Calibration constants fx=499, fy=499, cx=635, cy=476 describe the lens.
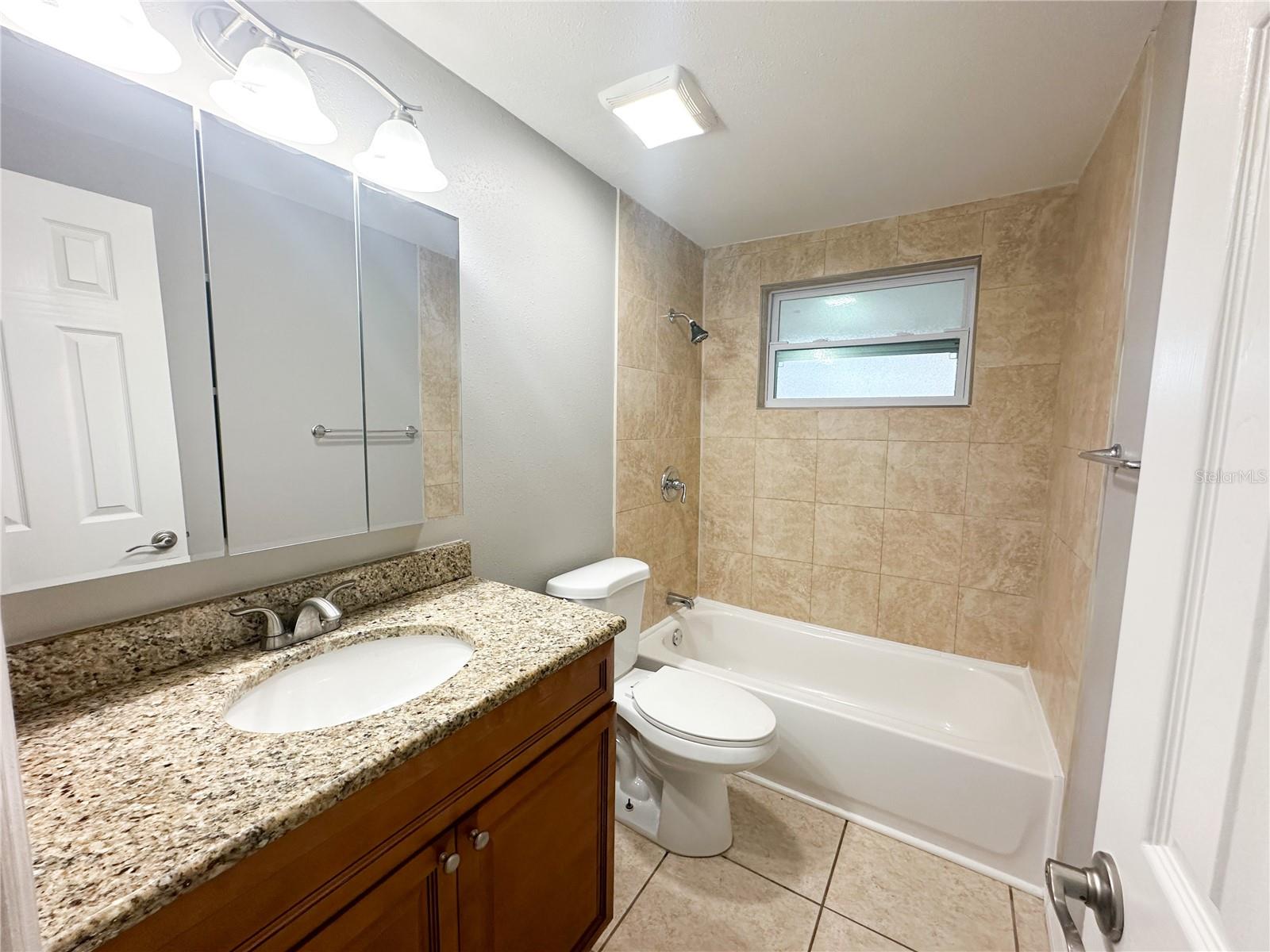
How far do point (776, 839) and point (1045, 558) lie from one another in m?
1.44

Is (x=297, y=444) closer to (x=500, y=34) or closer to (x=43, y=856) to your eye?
(x=43, y=856)

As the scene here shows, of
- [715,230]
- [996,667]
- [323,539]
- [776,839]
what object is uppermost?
[715,230]

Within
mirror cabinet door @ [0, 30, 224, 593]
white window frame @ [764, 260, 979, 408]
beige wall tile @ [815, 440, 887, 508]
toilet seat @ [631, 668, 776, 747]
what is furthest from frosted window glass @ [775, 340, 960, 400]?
mirror cabinet door @ [0, 30, 224, 593]

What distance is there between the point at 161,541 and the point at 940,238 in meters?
2.68

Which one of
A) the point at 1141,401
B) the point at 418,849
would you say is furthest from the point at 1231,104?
the point at 418,849

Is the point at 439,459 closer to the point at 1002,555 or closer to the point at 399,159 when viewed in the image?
the point at 399,159

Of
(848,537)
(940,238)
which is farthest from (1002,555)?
(940,238)

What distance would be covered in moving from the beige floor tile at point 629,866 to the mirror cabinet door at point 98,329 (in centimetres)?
134

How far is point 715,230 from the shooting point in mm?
2371

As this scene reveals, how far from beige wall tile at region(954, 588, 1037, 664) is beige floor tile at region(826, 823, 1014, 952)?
33.7 inches

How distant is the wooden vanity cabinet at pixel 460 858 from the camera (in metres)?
0.58

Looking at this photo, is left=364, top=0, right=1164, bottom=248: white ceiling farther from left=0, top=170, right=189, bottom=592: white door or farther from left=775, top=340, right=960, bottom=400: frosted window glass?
left=0, top=170, right=189, bottom=592: white door

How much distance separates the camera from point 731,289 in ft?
8.41

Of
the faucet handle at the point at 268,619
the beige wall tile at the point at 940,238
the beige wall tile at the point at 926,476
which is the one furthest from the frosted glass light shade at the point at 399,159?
the beige wall tile at the point at 926,476
